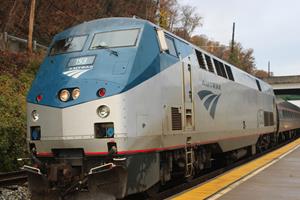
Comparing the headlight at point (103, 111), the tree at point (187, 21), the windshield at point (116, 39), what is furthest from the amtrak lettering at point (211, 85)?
the tree at point (187, 21)

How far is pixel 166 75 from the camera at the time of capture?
896 cm

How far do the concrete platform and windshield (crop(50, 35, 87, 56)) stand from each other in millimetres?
3999

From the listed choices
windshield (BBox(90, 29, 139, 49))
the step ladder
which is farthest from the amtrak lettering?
windshield (BBox(90, 29, 139, 49))

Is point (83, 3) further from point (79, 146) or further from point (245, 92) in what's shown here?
point (79, 146)

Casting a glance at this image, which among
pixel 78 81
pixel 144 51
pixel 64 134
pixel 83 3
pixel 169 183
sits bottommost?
pixel 169 183

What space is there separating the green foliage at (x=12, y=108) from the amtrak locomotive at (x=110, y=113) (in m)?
5.15

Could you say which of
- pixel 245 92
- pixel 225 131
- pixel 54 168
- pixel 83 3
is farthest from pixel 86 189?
pixel 83 3

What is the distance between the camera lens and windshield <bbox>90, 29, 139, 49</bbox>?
8.58 meters

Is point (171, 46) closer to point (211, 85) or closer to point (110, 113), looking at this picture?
point (211, 85)

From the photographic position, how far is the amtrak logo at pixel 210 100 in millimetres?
11122

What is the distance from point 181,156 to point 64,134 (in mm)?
3104

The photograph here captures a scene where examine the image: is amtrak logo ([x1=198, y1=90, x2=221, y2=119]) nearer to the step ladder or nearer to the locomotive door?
the locomotive door

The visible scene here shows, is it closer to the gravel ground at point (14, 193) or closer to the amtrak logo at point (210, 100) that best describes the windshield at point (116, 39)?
the amtrak logo at point (210, 100)

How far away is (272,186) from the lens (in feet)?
30.2
